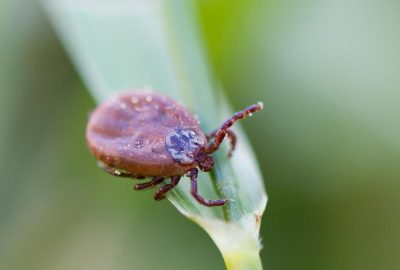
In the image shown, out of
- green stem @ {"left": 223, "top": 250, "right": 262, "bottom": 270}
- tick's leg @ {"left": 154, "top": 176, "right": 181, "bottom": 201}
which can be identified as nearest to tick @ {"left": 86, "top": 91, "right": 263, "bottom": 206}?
tick's leg @ {"left": 154, "top": 176, "right": 181, "bottom": 201}

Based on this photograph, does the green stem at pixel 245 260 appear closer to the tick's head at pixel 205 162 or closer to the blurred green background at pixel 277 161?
the tick's head at pixel 205 162

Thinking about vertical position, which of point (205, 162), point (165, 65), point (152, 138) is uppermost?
point (165, 65)

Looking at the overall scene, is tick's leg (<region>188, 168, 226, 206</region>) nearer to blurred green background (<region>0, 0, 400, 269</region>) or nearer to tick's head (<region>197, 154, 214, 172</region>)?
tick's head (<region>197, 154, 214, 172</region>)

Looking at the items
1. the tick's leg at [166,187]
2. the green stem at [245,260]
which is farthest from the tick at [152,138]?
the green stem at [245,260]

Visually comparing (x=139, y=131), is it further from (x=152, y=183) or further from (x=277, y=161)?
(x=277, y=161)

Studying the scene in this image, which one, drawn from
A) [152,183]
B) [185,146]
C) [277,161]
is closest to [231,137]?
[185,146]
